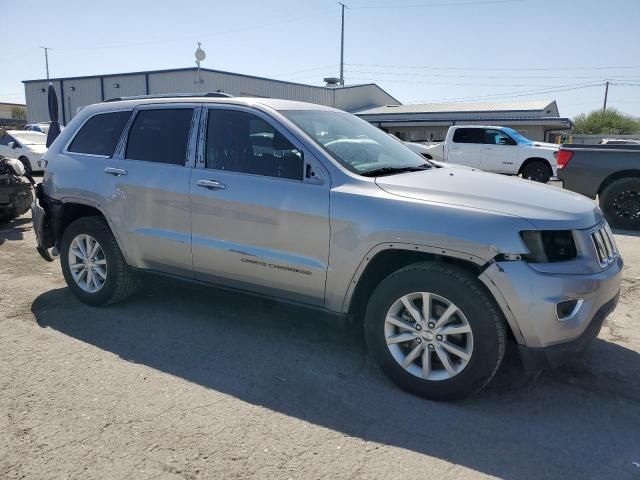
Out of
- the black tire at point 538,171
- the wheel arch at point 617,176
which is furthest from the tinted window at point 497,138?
the wheel arch at point 617,176

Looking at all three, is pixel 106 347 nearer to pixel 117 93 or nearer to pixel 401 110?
pixel 117 93

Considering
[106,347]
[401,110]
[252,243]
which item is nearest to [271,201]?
[252,243]

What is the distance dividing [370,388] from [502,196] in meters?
1.50

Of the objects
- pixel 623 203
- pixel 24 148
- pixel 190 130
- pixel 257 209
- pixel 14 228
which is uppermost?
pixel 190 130

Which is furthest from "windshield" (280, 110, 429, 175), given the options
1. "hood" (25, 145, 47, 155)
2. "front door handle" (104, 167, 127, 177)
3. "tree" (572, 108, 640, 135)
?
"tree" (572, 108, 640, 135)

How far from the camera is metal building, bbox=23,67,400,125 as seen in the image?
31906 mm

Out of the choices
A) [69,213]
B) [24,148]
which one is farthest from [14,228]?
[24,148]

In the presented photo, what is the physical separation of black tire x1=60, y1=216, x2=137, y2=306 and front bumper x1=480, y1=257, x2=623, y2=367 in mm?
3196

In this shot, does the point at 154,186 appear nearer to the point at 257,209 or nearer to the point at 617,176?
the point at 257,209

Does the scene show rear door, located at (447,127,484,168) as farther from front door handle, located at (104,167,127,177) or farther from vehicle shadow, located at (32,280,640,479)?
front door handle, located at (104,167,127,177)

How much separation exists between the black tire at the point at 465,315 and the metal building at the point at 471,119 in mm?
29664

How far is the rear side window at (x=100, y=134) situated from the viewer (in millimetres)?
4836

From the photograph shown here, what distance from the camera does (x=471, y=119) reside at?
35.5m

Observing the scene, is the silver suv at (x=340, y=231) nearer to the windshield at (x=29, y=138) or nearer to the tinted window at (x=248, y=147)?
the tinted window at (x=248, y=147)
